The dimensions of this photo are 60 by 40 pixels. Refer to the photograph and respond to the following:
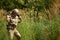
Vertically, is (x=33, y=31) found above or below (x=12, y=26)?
below

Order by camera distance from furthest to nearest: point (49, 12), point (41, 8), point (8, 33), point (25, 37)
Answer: point (41, 8) → point (49, 12) → point (25, 37) → point (8, 33)

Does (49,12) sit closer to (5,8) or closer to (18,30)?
(5,8)

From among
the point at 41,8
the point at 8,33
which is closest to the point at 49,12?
the point at 41,8

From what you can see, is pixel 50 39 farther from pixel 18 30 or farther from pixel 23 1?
pixel 23 1

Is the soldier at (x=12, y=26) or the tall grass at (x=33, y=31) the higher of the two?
the soldier at (x=12, y=26)

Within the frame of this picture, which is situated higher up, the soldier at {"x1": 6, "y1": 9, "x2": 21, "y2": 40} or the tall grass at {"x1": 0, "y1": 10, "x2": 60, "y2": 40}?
the soldier at {"x1": 6, "y1": 9, "x2": 21, "y2": 40}

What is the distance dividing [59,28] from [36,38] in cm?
102

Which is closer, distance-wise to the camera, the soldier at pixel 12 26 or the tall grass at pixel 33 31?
the soldier at pixel 12 26

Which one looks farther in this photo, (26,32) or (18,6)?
(18,6)

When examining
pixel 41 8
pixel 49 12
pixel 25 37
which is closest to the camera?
pixel 25 37

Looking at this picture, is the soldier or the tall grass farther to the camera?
the tall grass

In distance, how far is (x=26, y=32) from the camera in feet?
41.1

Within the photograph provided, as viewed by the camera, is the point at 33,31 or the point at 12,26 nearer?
the point at 12,26

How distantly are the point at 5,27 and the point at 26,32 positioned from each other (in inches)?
30.8
